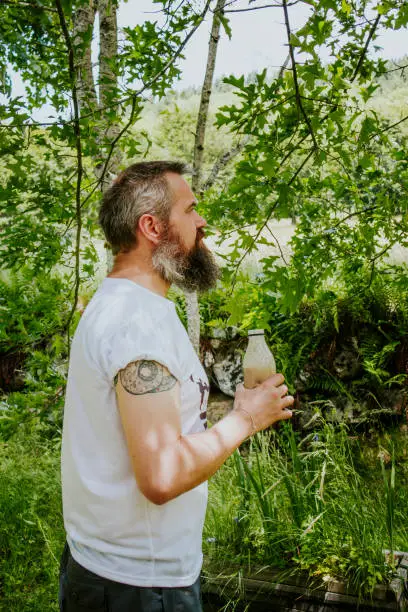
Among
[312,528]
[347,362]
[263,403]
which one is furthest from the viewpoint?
[347,362]

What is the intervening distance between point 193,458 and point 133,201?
0.81 meters

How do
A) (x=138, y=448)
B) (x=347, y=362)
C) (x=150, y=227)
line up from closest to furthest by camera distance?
1. (x=138, y=448)
2. (x=150, y=227)
3. (x=347, y=362)

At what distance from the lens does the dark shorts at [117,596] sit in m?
1.28

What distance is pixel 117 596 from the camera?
1.29m

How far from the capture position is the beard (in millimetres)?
1534

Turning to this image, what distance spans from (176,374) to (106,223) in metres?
0.65

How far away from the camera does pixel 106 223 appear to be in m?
1.68

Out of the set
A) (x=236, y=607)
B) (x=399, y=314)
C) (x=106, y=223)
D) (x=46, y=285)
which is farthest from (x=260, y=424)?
(x=399, y=314)

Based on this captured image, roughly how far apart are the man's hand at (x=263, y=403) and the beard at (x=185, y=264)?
397 mm

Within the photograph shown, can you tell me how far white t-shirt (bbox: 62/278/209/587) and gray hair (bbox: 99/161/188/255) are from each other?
275 mm

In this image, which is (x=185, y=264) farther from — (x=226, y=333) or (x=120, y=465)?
(x=226, y=333)

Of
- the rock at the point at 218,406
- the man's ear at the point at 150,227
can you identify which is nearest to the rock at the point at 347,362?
the rock at the point at 218,406

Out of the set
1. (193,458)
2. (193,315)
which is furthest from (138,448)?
(193,315)

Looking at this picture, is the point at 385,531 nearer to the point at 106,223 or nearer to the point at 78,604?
the point at 78,604
